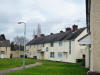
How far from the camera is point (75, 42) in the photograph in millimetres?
54406

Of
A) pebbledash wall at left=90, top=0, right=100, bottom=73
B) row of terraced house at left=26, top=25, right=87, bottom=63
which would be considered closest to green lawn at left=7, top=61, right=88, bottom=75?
pebbledash wall at left=90, top=0, right=100, bottom=73

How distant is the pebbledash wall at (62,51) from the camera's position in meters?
54.5

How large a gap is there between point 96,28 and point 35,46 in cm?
7022

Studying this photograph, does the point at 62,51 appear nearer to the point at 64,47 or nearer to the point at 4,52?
the point at 64,47

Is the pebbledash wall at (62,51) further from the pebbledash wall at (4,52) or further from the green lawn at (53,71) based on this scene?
the green lawn at (53,71)

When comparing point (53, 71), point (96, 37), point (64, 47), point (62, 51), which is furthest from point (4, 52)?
point (96, 37)

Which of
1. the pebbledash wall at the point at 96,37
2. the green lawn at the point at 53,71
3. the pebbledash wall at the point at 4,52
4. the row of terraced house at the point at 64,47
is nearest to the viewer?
the pebbledash wall at the point at 96,37

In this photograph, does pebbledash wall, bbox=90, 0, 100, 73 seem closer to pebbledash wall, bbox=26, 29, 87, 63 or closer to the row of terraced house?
the row of terraced house

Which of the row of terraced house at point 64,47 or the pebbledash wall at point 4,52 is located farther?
the pebbledash wall at point 4,52

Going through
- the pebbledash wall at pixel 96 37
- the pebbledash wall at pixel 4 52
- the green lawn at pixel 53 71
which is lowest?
the green lawn at pixel 53 71

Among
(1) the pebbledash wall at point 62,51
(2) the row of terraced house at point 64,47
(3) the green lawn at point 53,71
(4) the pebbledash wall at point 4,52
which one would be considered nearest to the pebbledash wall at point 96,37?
(3) the green lawn at point 53,71

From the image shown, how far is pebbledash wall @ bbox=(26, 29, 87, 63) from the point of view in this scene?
179ft

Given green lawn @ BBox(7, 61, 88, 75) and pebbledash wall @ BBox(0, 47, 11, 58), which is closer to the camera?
green lawn @ BBox(7, 61, 88, 75)

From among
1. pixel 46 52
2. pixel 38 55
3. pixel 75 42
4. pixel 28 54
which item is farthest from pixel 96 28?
pixel 28 54
